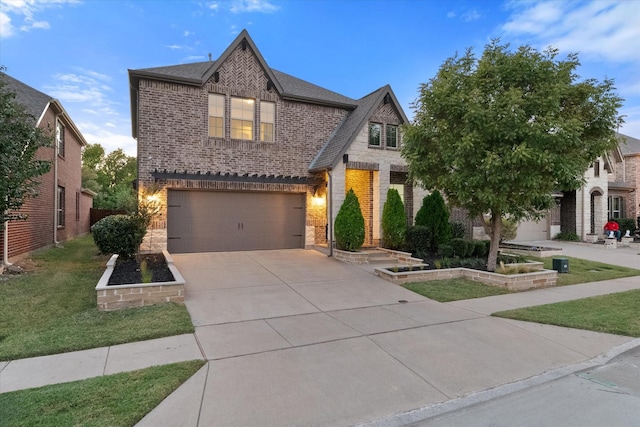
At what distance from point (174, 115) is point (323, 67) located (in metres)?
19.5

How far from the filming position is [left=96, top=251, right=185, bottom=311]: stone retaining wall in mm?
5906

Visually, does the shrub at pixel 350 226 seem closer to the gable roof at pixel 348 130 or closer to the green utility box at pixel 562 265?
the gable roof at pixel 348 130

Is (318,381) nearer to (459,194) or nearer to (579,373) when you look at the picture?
(579,373)

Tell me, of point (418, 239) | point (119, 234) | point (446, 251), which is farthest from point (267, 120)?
point (446, 251)

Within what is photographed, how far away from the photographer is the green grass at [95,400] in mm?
2791

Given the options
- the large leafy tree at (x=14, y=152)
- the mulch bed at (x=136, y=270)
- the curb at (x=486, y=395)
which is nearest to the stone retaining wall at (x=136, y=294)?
the mulch bed at (x=136, y=270)

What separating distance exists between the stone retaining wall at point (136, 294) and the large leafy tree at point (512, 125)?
688 cm

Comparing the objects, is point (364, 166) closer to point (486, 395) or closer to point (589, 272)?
point (589, 272)

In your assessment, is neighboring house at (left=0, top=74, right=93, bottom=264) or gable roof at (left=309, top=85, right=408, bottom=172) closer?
neighboring house at (left=0, top=74, right=93, bottom=264)

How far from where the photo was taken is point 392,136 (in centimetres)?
1394

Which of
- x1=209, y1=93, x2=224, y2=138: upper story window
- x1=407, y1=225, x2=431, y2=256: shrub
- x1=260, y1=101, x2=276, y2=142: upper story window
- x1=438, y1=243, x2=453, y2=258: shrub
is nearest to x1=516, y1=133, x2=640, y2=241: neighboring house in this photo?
x1=438, y1=243, x2=453, y2=258: shrub

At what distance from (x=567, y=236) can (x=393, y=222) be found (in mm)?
14356

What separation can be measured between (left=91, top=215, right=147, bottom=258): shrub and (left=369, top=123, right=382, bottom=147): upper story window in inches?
341

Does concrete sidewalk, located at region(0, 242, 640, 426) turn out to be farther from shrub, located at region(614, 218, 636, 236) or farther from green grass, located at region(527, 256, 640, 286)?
shrub, located at region(614, 218, 636, 236)
